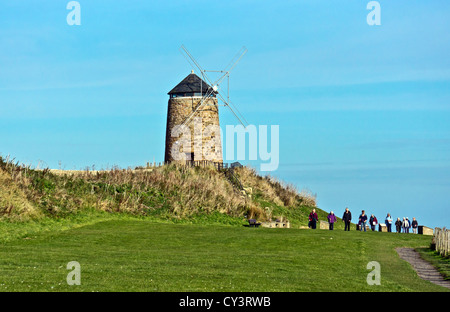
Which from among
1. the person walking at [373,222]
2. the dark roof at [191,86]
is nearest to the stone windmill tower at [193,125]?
the dark roof at [191,86]

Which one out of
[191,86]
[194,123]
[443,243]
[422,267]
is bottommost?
[422,267]

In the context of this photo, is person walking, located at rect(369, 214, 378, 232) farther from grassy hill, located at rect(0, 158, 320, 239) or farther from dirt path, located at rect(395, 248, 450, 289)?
dirt path, located at rect(395, 248, 450, 289)

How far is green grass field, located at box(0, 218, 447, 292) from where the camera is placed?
53.5 ft

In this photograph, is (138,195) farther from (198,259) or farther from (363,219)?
(198,259)

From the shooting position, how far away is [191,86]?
59.3 m

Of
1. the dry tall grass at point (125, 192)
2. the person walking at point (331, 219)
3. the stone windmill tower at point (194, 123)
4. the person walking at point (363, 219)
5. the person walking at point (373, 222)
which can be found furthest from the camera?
the stone windmill tower at point (194, 123)

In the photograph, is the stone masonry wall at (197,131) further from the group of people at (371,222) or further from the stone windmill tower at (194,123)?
the group of people at (371,222)

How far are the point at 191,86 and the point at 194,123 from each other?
159 inches

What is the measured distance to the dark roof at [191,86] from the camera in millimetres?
58844

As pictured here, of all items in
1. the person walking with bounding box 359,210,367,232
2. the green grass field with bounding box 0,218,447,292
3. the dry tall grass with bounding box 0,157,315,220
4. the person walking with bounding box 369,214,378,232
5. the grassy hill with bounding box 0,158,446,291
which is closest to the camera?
the green grass field with bounding box 0,218,447,292

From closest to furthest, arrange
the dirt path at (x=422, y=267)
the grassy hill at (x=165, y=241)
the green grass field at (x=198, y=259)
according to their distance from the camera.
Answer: the green grass field at (x=198, y=259), the grassy hill at (x=165, y=241), the dirt path at (x=422, y=267)

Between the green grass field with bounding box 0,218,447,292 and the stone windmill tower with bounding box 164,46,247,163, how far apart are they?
22.8 meters

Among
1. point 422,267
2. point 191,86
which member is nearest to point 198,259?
point 422,267

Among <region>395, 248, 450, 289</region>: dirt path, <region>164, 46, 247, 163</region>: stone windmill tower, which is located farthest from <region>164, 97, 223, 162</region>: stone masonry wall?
<region>395, 248, 450, 289</region>: dirt path
